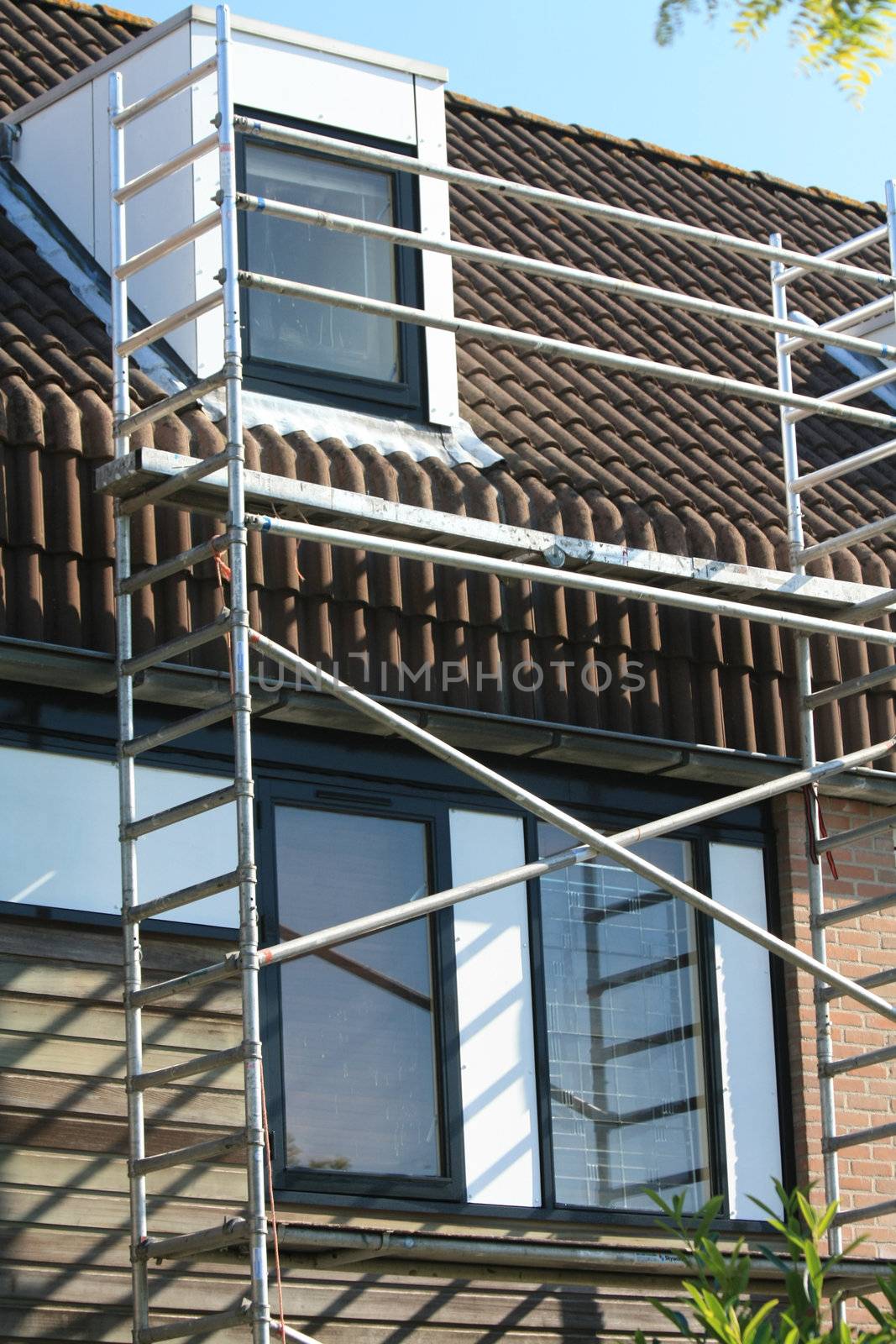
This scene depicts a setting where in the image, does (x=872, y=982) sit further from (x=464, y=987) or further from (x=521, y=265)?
(x=521, y=265)

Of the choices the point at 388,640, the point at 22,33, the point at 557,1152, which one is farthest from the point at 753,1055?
the point at 22,33

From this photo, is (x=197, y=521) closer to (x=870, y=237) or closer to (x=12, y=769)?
(x=12, y=769)

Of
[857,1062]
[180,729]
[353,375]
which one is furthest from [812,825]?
[180,729]

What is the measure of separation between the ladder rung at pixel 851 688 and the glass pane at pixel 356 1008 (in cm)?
197

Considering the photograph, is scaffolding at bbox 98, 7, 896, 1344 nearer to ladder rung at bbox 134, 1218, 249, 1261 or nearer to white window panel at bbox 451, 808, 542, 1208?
ladder rung at bbox 134, 1218, 249, 1261

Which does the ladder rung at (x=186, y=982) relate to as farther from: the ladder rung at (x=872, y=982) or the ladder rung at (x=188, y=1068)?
the ladder rung at (x=872, y=982)

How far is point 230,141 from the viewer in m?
8.54

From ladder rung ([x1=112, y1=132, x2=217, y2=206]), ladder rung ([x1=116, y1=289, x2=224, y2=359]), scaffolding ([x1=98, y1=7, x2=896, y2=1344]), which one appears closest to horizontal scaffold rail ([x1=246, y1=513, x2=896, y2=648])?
scaffolding ([x1=98, y1=7, x2=896, y2=1344])

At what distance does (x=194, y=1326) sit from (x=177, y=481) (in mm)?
3022

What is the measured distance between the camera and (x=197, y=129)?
1006 centimetres

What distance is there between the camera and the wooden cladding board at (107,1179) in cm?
809

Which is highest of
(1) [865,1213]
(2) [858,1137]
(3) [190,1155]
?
(2) [858,1137]

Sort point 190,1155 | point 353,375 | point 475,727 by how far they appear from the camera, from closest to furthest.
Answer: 1. point 190,1155
2. point 475,727
3. point 353,375

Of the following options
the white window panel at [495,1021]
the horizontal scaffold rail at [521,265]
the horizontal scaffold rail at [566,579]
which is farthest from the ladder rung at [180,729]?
the horizontal scaffold rail at [521,265]
